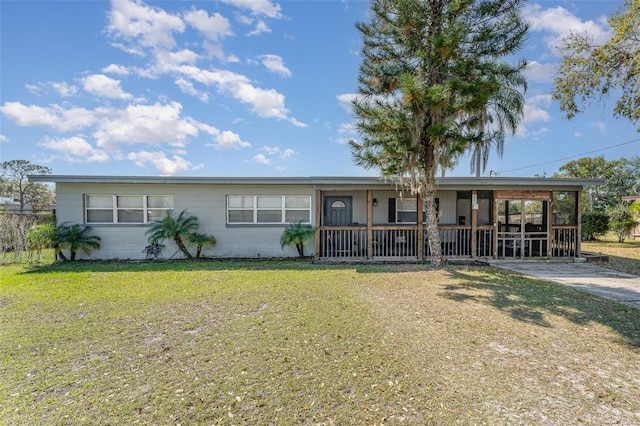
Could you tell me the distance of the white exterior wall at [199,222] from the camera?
32.0 feet

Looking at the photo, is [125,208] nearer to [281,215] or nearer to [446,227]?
[281,215]

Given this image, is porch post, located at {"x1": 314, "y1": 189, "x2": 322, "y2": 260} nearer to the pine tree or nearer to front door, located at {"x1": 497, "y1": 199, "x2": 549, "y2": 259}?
the pine tree

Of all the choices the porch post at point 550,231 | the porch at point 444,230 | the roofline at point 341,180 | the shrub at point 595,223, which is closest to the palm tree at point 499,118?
the roofline at point 341,180

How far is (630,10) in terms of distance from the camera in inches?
300

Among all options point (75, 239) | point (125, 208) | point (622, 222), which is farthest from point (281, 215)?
point (622, 222)

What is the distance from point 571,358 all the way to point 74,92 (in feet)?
46.4

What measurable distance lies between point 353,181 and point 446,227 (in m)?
3.20

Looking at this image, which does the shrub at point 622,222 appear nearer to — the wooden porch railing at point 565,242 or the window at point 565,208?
the window at point 565,208

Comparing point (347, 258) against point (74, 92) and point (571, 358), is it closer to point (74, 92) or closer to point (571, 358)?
point (571, 358)

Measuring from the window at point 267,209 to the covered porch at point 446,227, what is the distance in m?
0.76

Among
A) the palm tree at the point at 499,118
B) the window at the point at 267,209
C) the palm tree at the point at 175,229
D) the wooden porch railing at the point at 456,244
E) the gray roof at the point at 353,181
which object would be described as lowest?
the wooden porch railing at the point at 456,244

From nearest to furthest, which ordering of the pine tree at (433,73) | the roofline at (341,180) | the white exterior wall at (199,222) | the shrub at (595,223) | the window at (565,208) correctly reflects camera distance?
the pine tree at (433,73) → the roofline at (341,180) → the white exterior wall at (199,222) → the window at (565,208) → the shrub at (595,223)

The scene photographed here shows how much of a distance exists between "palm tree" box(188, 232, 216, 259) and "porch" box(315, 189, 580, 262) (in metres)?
3.50

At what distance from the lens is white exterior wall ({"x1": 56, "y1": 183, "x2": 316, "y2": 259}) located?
32.0 ft
